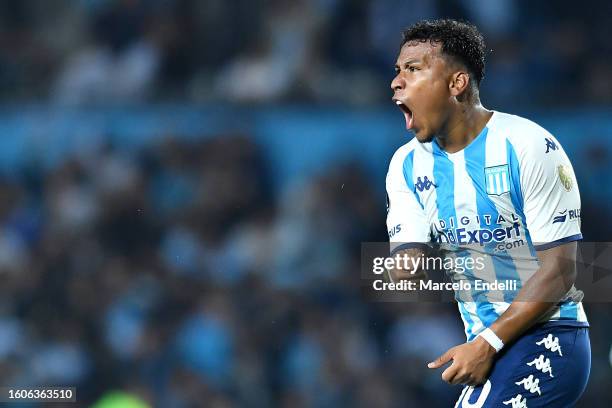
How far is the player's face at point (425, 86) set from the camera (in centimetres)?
301

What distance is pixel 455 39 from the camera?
3031 mm

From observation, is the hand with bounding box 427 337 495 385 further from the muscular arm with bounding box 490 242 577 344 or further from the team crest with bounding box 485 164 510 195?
the team crest with bounding box 485 164 510 195

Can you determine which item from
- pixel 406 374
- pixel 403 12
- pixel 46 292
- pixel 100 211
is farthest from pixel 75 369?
pixel 403 12

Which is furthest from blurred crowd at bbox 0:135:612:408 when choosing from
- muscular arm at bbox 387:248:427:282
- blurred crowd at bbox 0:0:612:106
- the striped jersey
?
the striped jersey

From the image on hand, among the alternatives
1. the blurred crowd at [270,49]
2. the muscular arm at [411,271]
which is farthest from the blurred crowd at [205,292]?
the muscular arm at [411,271]

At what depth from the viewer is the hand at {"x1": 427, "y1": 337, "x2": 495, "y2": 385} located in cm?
272

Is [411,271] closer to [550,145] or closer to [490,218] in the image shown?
[490,218]

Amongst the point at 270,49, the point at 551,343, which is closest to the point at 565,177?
the point at 551,343

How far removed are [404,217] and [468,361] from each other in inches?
22.0

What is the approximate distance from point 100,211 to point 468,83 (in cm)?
377

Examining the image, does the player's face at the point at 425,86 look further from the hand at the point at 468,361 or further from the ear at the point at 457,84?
the hand at the point at 468,361

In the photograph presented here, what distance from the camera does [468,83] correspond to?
9.98 feet

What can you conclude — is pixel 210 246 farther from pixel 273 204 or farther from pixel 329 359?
pixel 329 359

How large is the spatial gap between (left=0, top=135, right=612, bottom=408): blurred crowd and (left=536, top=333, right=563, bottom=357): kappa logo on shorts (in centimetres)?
260
